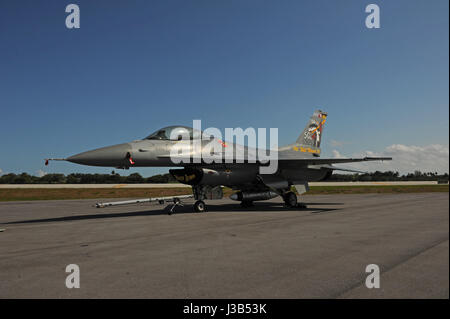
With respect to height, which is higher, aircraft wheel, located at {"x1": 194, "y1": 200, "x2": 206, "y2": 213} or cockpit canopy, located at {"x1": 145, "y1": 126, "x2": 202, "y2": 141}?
cockpit canopy, located at {"x1": 145, "y1": 126, "x2": 202, "y2": 141}

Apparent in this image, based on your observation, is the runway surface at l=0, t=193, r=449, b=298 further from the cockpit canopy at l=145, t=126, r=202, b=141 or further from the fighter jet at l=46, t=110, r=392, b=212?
the cockpit canopy at l=145, t=126, r=202, b=141

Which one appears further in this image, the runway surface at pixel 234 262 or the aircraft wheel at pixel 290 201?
the aircraft wheel at pixel 290 201

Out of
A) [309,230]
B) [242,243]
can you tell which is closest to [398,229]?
[309,230]

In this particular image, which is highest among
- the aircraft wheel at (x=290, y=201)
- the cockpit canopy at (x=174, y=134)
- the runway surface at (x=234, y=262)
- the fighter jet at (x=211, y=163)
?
the cockpit canopy at (x=174, y=134)

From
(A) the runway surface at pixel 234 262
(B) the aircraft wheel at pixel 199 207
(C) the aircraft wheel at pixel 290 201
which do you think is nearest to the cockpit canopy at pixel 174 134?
(B) the aircraft wheel at pixel 199 207

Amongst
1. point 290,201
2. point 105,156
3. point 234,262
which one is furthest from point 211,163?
point 234,262

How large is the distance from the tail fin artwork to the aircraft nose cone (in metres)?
13.5

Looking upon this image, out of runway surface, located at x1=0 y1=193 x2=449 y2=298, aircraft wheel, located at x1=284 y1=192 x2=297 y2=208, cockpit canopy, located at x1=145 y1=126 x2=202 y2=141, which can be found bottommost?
aircraft wheel, located at x1=284 y1=192 x2=297 y2=208

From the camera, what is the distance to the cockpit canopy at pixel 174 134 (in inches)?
578

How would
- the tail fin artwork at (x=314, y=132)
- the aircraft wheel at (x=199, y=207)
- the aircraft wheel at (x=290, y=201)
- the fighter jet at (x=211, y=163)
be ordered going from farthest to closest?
the tail fin artwork at (x=314, y=132) < the aircraft wheel at (x=290, y=201) < the aircraft wheel at (x=199, y=207) < the fighter jet at (x=211, y=163)

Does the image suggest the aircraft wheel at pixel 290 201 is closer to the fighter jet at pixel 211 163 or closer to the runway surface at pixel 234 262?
the fighter jet at pixel 211 163

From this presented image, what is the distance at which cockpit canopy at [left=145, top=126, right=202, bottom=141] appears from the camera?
1469 centimetres

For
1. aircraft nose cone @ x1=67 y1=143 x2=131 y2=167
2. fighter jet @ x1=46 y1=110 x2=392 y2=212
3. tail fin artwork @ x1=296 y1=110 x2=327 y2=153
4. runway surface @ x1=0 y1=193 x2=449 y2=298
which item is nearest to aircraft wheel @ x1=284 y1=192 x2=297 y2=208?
fighter jet @ x1=46 y1=110 x2=392 y2=212
